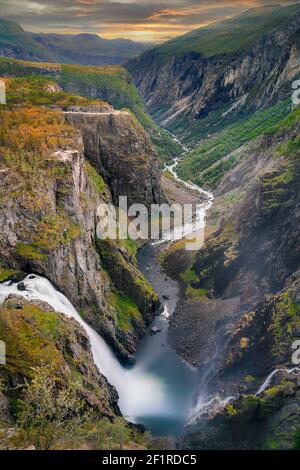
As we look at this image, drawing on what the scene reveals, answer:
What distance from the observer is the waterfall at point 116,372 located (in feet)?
263

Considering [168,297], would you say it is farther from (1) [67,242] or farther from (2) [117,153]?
(2) [117,153]

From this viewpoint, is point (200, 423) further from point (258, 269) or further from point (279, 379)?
point (258, 269)

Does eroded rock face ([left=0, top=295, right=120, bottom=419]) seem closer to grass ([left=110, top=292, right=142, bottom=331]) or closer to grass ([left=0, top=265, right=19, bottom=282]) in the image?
grass ([left=0, top=265, right=19, bottom=282])

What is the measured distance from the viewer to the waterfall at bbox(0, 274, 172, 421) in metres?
80.3

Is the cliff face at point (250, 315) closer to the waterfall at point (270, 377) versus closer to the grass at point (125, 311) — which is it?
the waterfall at point (270, 377)

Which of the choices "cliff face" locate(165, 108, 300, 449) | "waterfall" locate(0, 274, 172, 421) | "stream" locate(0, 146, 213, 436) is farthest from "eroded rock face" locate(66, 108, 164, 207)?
"waterfall" locate(0, 274, 172, 421)

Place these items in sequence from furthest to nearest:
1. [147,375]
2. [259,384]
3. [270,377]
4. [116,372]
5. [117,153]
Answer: [117,153]
[147,375]
[116,372]
[259,384]
[270,377]

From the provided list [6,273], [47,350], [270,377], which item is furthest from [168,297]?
[47,350]

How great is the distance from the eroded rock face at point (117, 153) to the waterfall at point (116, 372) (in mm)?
75110

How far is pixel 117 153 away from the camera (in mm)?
161375

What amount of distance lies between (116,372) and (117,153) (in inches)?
3465

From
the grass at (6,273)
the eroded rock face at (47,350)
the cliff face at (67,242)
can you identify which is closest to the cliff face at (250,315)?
the cliff face at (67,242)
